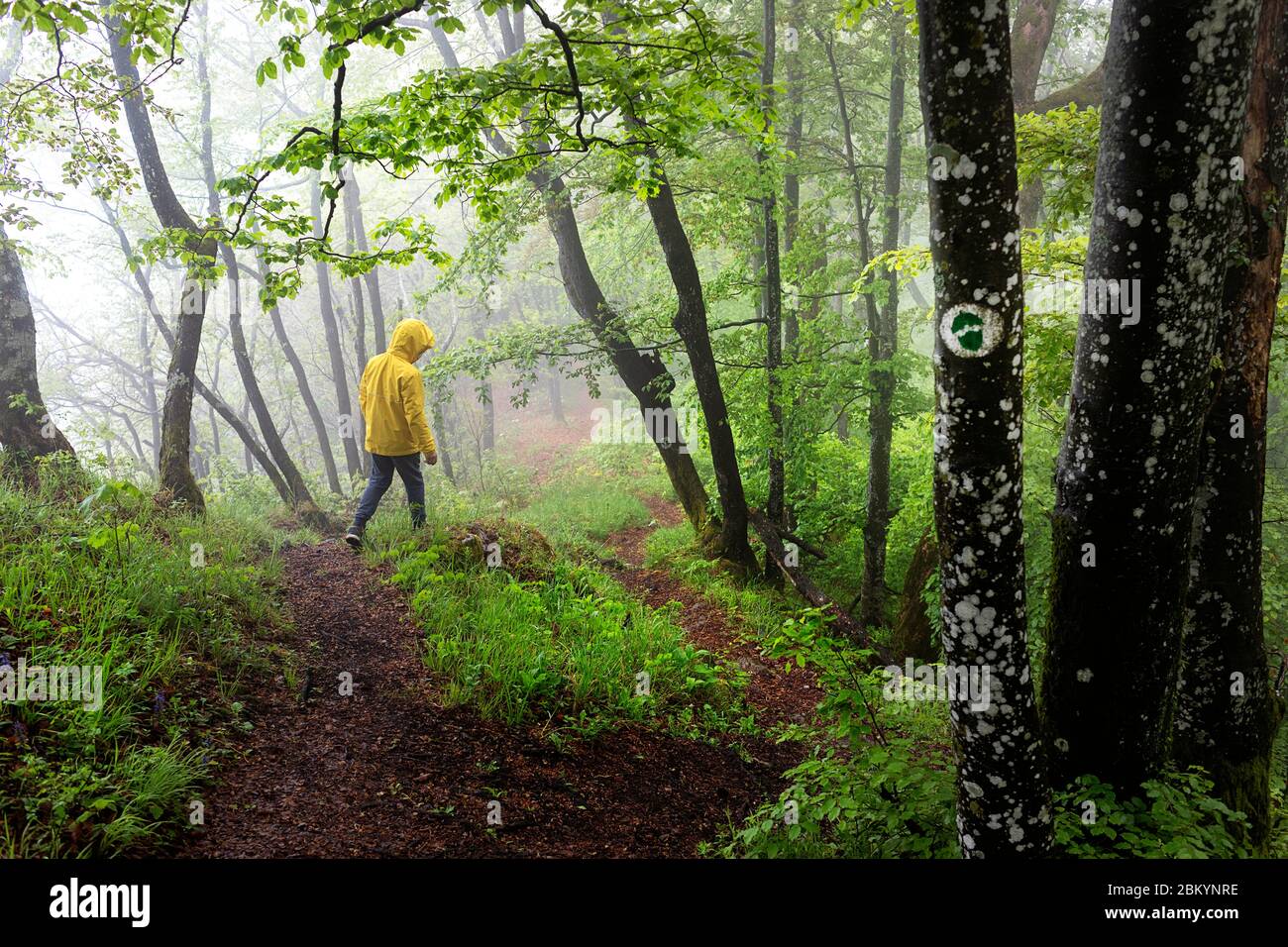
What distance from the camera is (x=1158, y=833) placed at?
291 centimetres

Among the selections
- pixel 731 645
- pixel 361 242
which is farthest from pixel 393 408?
pixel 361 242

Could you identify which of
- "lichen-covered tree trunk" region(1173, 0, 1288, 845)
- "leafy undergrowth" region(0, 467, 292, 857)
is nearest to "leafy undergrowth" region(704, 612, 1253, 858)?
"lichen-covered tree trunk" region(1173, 0, 1288, 845)

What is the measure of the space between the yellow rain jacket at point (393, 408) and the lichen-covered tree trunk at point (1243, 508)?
254 inches

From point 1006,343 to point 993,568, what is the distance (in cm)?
82

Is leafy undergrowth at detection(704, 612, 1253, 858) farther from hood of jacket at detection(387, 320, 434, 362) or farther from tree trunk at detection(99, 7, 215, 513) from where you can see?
tree trunk at detection(99, 7, 215, 513)

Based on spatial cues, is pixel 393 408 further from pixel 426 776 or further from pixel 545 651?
Result: pixel 426 776

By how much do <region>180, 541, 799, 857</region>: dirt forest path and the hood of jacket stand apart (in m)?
3.44

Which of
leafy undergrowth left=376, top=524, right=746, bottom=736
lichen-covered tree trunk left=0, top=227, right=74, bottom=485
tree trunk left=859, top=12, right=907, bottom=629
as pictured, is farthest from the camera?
tree trunk left=859, top=12, right=907, bottom=629

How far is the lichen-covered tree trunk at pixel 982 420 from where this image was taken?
89.7 inches

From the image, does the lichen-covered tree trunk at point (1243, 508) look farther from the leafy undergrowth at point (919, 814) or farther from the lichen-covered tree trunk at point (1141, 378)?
the lichen-covered tree trunk at point (1141, 378)

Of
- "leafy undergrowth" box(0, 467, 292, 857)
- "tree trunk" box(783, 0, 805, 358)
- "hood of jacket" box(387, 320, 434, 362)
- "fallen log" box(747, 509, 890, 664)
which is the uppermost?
"tree trunk" box(783, 0, 805, 358)

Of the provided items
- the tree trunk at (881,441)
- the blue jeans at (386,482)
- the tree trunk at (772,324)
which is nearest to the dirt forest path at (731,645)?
the tree trunk at (772,324)

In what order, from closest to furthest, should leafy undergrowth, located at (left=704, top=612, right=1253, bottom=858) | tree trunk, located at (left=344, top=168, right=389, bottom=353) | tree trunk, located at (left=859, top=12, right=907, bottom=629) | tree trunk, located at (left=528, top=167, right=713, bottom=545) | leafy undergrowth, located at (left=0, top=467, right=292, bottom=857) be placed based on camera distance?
leafy undergrowth, located at (left=0, top=467, right=292, bottom=857) < leafy undergrowth, located at (left=704, top=612, right=1253, bottom=858) < tree trunk, located at (left=859, top=12, right=907, bottom=629) < tree trunk, located at (left=528, top=167, right=713, bottom=545) < tree trunk, located at (left=344, top=168, right=389, bottom=353)

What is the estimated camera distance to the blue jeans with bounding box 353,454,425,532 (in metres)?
7.32
